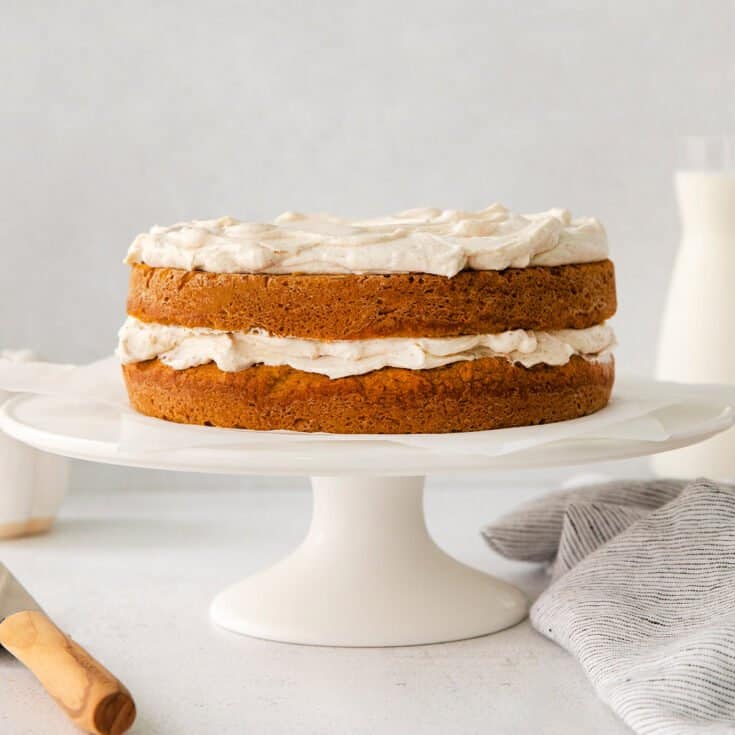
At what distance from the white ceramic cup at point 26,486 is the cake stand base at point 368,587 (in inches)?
18.9

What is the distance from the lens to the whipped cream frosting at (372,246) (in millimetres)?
1496

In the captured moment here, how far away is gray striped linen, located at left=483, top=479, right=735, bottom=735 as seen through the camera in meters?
1.30

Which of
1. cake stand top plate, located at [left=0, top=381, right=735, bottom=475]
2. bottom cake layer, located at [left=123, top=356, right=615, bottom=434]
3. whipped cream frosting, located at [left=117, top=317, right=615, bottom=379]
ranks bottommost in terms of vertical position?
cake stand top plate, located at [left=0, top=381, right=735, bottom=475]

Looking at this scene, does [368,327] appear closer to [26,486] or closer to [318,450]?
[318,450]

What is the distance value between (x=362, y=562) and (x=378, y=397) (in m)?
0.25

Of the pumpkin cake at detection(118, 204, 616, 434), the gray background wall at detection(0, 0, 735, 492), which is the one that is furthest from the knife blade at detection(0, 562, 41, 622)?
the gray background wall at detection(0, 0, 735, 492)

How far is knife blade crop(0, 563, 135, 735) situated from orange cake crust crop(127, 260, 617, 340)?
381 millimetres

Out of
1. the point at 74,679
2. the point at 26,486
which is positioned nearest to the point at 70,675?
the point at 74,679

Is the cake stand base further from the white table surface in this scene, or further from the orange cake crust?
the orange cake crust

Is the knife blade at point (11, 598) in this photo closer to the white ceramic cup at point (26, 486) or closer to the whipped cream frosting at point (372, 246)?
the whipped cream frosting at point (372, 246)

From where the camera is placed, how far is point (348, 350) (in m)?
1.51

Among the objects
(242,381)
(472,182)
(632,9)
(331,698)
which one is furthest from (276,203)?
(331,698)

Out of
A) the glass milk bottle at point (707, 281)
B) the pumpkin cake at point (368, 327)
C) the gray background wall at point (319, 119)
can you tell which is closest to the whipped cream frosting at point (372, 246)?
the pumpkin cake at point (368, 327)

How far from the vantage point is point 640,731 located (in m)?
1.27
